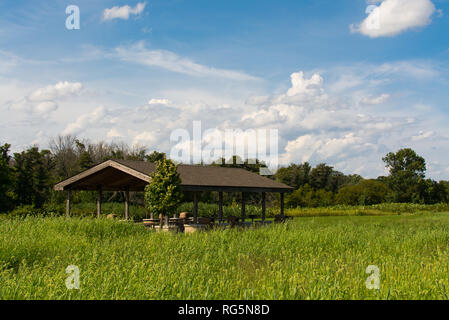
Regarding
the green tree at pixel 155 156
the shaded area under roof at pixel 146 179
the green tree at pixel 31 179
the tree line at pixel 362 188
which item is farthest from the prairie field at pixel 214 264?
the tree line at pixel 362 188

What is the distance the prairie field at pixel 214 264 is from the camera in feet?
21.7

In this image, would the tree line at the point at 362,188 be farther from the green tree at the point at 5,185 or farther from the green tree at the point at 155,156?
the green tree at the point at 5,185

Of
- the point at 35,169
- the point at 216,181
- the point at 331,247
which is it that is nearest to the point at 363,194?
the point at 216,181

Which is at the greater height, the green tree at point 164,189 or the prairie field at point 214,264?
the green tree at point 164,189

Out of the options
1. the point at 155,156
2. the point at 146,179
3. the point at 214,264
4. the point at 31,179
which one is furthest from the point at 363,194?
the point at 214,264

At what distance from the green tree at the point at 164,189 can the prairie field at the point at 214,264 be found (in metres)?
2.47

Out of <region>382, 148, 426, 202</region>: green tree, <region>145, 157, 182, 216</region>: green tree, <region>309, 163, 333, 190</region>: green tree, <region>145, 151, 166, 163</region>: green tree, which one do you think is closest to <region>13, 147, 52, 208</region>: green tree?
<region>145, 151, 166, 163</region>: green tree

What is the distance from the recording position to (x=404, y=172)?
53.1 meters

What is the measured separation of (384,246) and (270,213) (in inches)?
952

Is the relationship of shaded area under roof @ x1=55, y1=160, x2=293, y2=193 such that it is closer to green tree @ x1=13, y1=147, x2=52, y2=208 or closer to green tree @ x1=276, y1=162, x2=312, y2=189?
green tree @ x1=13, y1=147, x2=52, y2=208

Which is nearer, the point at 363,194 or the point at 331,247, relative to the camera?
the point at 331,247

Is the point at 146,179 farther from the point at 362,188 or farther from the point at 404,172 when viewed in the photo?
the point at 404,172

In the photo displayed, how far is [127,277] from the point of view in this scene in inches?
304
